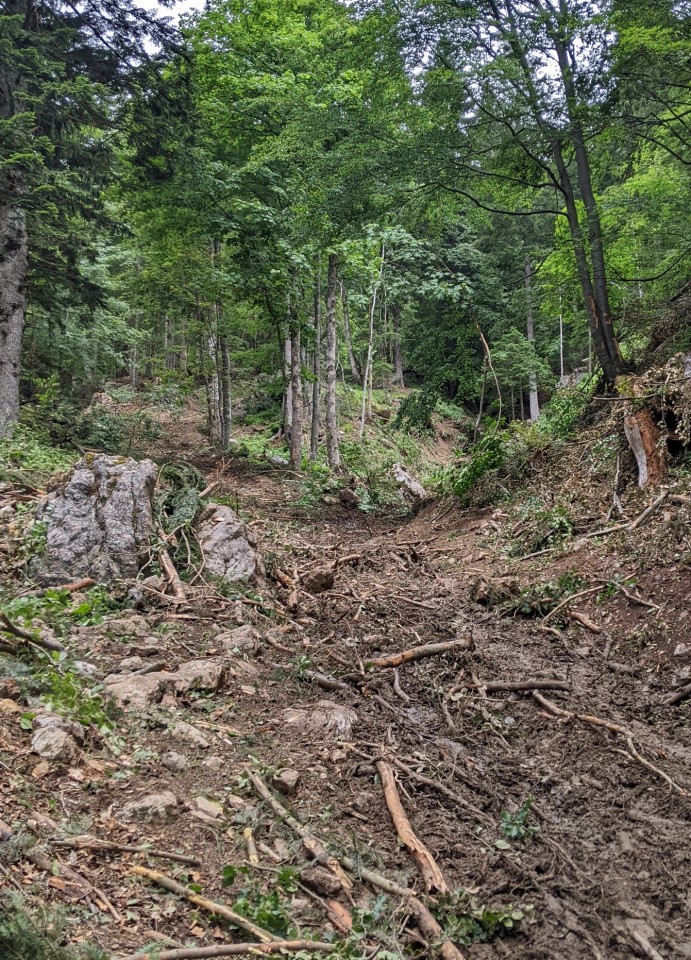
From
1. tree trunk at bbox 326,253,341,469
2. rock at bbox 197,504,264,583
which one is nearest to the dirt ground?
rock at bbox 197,504,264,583

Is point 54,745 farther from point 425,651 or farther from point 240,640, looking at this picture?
point 425,651

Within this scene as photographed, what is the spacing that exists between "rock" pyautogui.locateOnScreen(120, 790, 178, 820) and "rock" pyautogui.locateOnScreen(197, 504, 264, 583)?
3649 mm

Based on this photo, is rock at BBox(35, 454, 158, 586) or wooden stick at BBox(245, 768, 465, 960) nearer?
wooden stick at BBox(245, 768, 465, 960)

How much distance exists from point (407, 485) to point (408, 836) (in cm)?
1152

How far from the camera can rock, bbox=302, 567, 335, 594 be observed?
7176mm

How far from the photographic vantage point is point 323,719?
4.20 m

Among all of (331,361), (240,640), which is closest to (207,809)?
(240,640)

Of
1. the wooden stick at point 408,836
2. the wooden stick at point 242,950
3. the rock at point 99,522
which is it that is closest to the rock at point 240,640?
the rock at point 99,522

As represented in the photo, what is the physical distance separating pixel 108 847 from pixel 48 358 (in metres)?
16.8

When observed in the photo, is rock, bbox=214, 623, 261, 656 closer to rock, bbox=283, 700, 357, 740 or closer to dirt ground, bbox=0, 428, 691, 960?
dirt ground, bbox=0, 428, 691, 960

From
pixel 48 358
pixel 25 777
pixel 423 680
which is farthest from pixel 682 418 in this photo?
pixel 48 358

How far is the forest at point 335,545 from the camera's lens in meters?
2.66

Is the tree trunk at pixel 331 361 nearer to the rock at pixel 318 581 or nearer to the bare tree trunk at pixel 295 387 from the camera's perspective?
the bare tree trunk at pixel 295 387

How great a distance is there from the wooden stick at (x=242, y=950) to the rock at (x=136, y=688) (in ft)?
6.36
